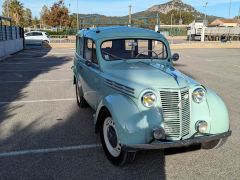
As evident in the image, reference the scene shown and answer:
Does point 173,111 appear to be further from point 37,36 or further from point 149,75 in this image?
point 37,36

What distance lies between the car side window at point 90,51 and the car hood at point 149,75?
563mm

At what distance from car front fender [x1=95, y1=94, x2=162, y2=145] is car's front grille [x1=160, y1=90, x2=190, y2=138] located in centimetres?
13

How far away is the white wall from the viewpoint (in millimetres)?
18656

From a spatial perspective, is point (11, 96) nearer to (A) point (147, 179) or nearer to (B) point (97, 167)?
(B) point (97, 167)

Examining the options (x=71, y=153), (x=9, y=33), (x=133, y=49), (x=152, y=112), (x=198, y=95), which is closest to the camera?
(x=152, y=112)

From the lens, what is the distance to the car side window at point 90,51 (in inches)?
218

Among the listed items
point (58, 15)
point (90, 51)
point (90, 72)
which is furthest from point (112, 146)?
point (58, 15)

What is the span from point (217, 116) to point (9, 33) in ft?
64.2

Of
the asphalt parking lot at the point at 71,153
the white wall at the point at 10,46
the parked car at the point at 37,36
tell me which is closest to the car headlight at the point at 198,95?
the asphalt parking lot at the point at 71,153

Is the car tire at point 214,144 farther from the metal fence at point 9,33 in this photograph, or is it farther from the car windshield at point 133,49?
the metal fence at point 9,33

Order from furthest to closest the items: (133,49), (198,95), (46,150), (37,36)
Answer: (37,36), (133,49), (46,150), (198,95)

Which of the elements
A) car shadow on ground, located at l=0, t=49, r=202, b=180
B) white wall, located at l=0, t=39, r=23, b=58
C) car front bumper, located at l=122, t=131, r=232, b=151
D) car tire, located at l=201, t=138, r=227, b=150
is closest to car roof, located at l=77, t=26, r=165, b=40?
car shadow on ground, located at l=0, t=49, r=202, b=180

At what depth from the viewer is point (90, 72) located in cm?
560

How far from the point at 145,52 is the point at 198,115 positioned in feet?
6.22
